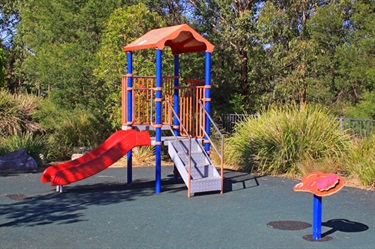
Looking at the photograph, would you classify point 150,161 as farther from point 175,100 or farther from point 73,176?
point 73,176

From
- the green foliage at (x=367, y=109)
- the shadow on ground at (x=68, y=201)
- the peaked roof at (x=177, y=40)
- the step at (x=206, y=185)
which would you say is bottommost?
the shadow on ground at (x=68, y=201)

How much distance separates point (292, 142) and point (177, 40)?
145 inches

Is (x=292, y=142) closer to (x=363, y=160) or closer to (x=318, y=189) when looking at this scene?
(x=363, y=160)

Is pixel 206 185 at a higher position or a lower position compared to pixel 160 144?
lower

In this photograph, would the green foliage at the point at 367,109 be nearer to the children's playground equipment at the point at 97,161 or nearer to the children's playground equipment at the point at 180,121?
the children's playground equipment at the point at 180,121

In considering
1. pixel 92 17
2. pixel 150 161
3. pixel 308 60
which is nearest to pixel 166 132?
pixel 150 161

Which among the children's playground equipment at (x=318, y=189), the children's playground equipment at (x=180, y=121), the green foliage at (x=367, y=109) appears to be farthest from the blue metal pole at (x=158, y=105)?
the green foliage at (x=367, y=109)

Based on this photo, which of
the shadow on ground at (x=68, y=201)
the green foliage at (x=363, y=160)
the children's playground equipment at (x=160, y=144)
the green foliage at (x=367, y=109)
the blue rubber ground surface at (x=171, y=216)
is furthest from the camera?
the green foliage at (x=367, y=109)

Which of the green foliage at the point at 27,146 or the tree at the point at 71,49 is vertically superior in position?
the tree at the point at 71,49

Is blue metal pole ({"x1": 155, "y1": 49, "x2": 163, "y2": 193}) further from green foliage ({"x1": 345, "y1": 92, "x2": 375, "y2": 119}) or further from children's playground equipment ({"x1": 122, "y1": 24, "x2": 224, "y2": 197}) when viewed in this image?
green foliage ({"x1": 345, "y1": 92, "x2": 375, "y2": 119})

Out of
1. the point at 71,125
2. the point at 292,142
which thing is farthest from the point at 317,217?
the point at 71,125

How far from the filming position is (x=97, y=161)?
1146 cm

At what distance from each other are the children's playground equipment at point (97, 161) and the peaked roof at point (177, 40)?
6.11 ft

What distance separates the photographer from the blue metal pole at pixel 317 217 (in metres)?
7.21
